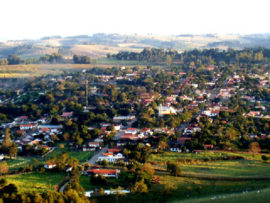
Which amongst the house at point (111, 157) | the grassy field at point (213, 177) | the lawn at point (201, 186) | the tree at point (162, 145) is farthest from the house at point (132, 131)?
the lawn at point (201, 186)

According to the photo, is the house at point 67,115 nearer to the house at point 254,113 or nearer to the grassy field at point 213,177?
the grassy field at point 213,177

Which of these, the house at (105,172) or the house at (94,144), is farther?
the house at (94,144)

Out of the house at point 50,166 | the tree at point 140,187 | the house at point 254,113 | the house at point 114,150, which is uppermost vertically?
the tree at point 140,187

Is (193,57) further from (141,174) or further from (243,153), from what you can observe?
(141,174)

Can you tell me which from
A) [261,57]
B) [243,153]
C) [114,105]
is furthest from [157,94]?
[261,57]

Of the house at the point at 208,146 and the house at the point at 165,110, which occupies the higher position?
the house at the point at 208,146

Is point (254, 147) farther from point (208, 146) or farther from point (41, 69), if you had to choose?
point (41, 69)

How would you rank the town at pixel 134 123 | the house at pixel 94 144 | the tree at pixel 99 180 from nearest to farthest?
the tree at pixel 99 180, the town at pixel 134 123, the house at pixel 94 144

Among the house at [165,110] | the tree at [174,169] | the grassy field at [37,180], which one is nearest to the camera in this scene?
the grassy field at [37,180]

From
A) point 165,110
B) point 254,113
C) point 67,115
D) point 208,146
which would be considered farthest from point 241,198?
point 67,115

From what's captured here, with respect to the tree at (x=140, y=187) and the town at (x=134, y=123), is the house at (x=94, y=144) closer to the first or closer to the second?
the town at (x=134, y=123)
